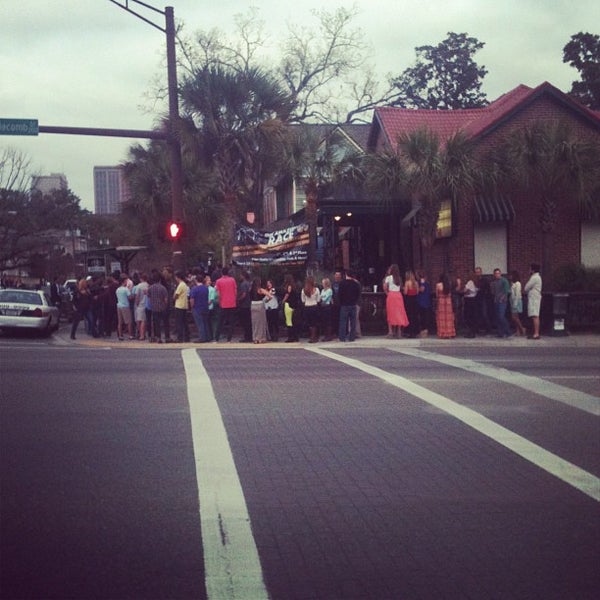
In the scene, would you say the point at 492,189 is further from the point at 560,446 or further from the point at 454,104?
the point at 454,104

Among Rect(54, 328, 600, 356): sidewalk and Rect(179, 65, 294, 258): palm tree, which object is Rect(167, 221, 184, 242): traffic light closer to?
Rect(54, 328, 600, 356): sidewalk

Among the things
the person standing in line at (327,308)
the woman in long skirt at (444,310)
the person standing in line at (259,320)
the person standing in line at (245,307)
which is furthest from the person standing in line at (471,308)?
the person standing in line at (245,307)

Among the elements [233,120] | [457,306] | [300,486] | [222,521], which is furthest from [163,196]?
[222,521]

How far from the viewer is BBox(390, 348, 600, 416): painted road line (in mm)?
11828

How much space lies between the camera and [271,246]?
2942cm

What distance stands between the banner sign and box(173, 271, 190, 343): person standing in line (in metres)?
5.57

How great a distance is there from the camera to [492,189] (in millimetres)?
27672

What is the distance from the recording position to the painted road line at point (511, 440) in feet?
25.5

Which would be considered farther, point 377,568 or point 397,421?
point 397,421

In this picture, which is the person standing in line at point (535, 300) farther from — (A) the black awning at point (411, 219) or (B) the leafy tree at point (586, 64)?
(B) the leafy tree at point (586, 64)

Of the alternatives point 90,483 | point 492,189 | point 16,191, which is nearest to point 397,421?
point 90,483

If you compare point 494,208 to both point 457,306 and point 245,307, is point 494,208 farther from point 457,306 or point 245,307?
point 245,307

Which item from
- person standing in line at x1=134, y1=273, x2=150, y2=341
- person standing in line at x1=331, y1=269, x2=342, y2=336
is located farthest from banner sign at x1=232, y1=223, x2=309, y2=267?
person standing in line at x1=134, y1=273, x2=150, y2=341

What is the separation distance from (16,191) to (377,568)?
53.2 meters
